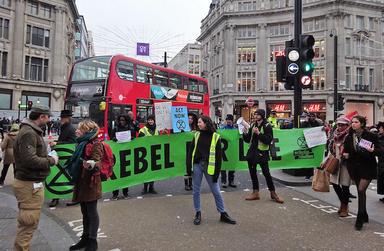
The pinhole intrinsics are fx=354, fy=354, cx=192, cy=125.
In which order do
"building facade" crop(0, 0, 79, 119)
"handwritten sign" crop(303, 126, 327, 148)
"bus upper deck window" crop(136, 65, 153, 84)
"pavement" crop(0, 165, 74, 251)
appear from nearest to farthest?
"pavement" crop(0, 165, 74, 251)
"handwritten sign" crop(303, 126, 327, 148)
"bus upper deck window" crop(136, 65, 153, 84)
"building facade" crop(0, 0, 79, 119)

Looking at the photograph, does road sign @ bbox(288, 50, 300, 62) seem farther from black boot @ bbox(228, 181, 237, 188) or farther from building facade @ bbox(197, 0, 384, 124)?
building facade @ bbox(197, 0, 384, 124)

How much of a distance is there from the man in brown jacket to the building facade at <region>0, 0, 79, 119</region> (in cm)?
3858

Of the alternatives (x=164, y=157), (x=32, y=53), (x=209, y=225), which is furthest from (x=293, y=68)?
(x=32, y=53)

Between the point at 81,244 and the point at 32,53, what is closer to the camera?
the point at 81,244

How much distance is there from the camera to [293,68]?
28.5 feet

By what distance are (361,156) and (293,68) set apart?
3.73m

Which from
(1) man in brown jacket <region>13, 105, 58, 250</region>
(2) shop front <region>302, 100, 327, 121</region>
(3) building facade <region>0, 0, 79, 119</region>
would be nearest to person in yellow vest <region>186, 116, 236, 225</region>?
(1) man in brown jacket <region>13, 105, 58, 250</region>

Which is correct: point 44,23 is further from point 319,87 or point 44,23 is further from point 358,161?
point 358,161

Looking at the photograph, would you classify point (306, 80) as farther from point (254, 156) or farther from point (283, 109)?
point (283, 109)

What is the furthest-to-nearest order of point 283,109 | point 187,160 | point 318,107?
point 283,109 → point 318,107 → point 187,160

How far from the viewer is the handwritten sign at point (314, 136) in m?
8.78

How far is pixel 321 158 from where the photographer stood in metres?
8.88

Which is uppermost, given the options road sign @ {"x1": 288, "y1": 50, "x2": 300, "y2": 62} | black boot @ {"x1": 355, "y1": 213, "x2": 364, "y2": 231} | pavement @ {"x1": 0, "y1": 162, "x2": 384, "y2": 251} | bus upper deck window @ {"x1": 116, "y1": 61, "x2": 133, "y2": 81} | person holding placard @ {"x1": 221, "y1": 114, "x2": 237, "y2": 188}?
bus upper deck window @ {"x1": 116, "y1": 61, "x2": 133, "y2": 81}

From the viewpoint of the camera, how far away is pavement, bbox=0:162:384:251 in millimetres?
4637
